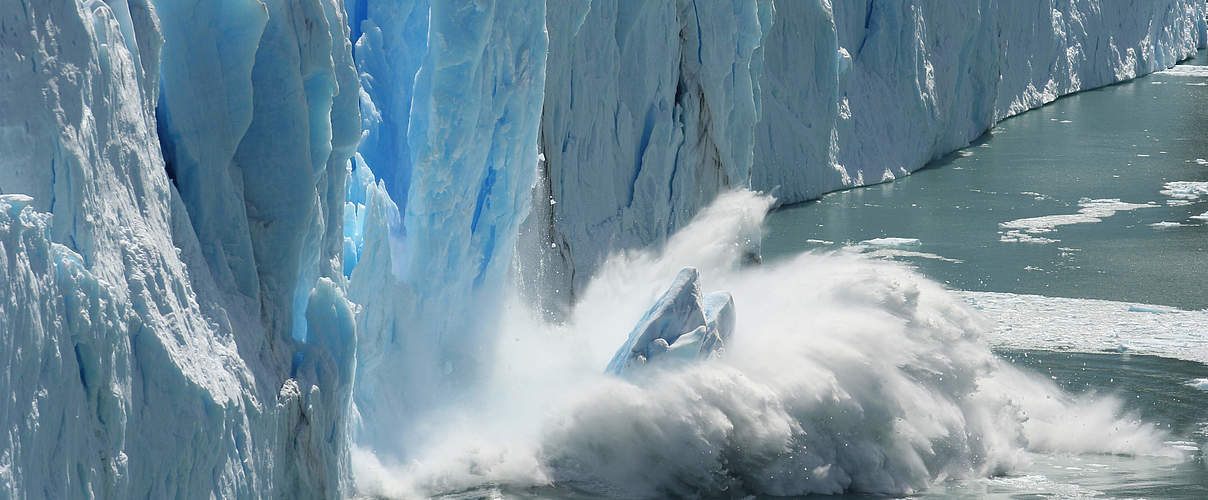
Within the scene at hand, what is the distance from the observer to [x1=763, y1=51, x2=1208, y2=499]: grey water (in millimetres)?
9312

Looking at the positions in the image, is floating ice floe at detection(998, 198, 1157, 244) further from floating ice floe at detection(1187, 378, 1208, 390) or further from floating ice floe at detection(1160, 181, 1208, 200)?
floating ice floe at detection(1187, 378, 1208, 390)

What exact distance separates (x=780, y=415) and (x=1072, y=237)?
8.37 metres

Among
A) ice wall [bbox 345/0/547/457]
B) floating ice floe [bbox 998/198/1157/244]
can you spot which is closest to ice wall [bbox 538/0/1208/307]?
ice wall [bbox 345/0/547/457]

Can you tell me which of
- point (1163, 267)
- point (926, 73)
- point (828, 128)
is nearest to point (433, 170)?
point (1163, 267)

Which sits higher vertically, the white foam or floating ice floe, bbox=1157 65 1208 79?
floating ice floe, bbox=1157 65 1208 79

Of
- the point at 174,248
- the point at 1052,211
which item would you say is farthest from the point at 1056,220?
the point at 174,248

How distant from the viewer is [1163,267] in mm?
15094

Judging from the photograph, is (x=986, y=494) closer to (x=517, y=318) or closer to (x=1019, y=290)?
(x=517, y=318)

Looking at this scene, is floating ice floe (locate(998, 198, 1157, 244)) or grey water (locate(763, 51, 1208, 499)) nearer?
grey water (locate(763, 51, 1208, 499))

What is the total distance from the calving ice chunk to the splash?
10 cm

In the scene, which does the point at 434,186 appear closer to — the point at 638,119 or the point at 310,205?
the point at 310,205

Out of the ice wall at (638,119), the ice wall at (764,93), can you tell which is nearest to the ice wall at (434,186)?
the ice wall at (764,93)

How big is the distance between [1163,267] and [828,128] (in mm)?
4932

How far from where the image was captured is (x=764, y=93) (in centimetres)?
1820
